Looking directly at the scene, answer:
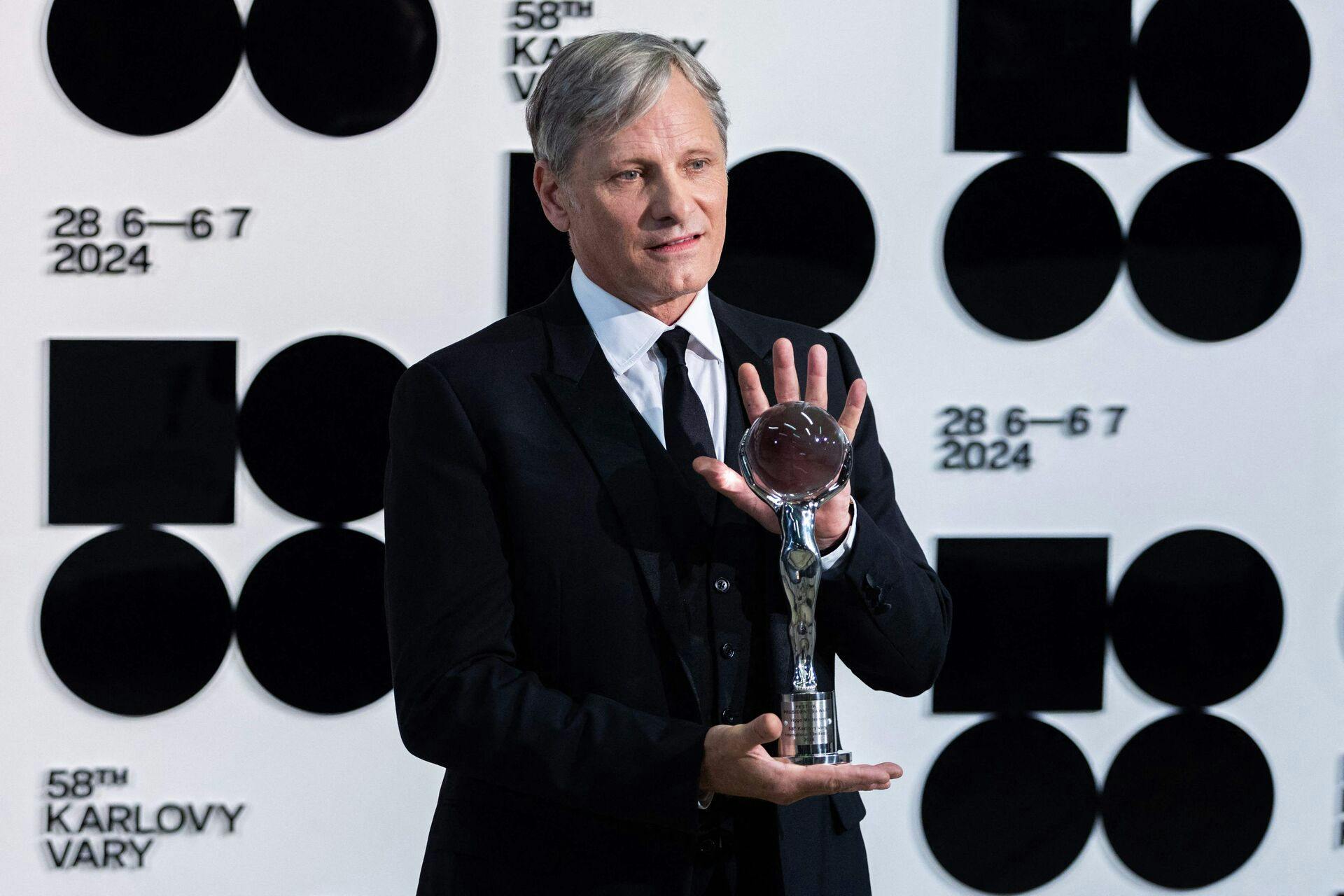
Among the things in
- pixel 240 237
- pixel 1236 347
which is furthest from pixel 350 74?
pixel 1236 347

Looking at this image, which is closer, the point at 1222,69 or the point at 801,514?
the point at 801,514

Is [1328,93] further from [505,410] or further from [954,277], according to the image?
[505,410]

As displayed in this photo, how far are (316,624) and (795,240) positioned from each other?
39.1 inches

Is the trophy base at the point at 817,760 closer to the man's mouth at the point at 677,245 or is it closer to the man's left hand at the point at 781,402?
the man's left hand at the point at 781,402

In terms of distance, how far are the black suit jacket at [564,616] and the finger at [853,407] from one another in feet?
0.29

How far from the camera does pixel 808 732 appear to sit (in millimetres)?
1128

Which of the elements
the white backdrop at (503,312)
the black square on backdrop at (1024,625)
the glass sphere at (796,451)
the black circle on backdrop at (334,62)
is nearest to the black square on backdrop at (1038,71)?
the white backdrop at (503,312)

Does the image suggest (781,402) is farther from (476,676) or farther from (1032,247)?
(1032,247)

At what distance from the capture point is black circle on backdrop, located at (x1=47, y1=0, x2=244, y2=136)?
1981 mm

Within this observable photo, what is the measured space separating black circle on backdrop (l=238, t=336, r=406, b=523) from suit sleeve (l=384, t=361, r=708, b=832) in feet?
2.49

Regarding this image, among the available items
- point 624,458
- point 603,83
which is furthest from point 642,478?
point 603,83

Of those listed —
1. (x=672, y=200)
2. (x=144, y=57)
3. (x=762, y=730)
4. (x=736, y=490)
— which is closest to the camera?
(x=762, y=730)

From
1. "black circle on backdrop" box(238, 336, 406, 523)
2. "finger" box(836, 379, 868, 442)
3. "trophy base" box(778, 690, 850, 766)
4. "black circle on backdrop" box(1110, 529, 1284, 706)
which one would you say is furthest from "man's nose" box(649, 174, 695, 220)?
"black circle on backdrop" box(1110, 529, 1284, 706)

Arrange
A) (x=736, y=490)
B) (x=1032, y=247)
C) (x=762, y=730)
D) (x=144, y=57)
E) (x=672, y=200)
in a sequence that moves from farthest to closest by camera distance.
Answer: (x=1032, y=247)
(x=144, y=57)
(x=672, y=200)
(x=736, y=490)
(x=762, y=730)
